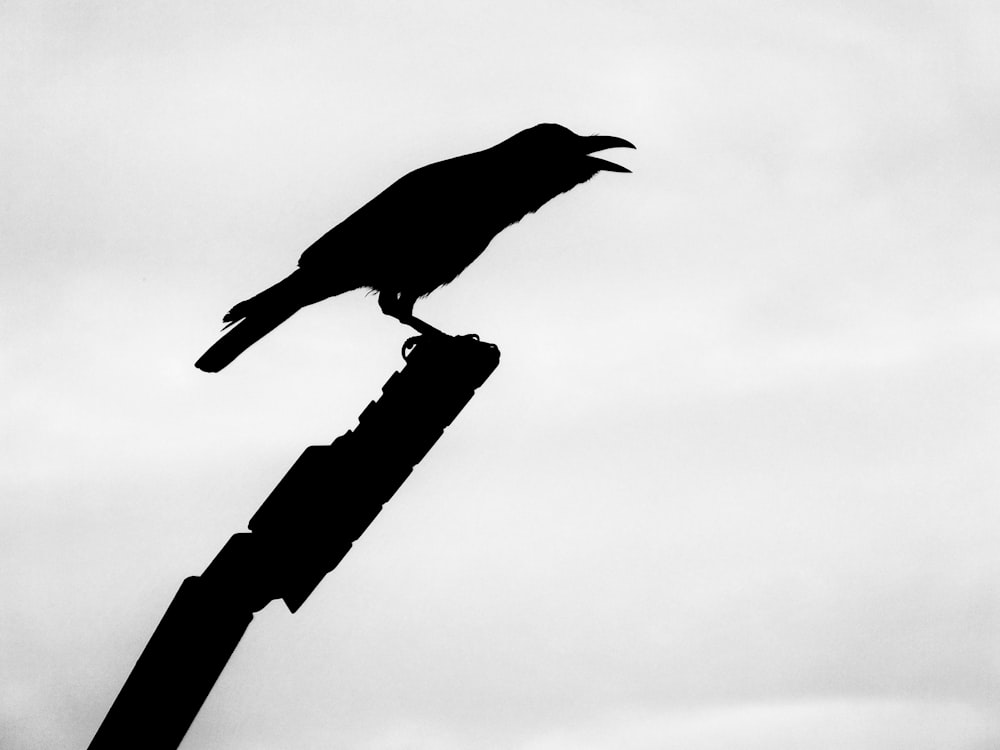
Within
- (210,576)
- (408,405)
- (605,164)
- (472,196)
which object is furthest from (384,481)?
(605,164)

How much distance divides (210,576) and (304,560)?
236 mm

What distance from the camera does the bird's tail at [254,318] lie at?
21.2ft

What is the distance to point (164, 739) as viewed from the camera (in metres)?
2.50

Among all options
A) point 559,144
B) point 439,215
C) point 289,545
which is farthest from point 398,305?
point 289,545

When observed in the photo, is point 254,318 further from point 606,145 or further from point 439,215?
point 606,145

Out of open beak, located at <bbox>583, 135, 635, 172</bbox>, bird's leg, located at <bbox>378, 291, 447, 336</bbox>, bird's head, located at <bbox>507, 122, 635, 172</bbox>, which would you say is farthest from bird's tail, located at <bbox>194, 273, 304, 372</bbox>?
open beak, located at <bbox>583, 135, 635, 172</bbox>

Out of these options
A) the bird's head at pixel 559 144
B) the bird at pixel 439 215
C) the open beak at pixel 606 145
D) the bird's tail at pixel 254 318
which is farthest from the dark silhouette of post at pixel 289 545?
the open beak at pixel 606 145

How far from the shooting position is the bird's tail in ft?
21.2

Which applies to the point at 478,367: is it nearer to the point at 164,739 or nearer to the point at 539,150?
the point at 164,739

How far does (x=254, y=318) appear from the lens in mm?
6977

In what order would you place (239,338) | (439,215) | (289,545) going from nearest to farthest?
(289,545)
(239,338)
(439,215)

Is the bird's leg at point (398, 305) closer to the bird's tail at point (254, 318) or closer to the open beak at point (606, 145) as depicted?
the bird's tail at point (254, 318)

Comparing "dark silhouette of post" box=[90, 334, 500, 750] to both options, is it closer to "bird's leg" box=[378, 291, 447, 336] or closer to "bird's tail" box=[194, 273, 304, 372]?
"bird's tail" box=[194, 273, 304, 372]

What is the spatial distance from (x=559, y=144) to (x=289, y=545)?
4.93m
